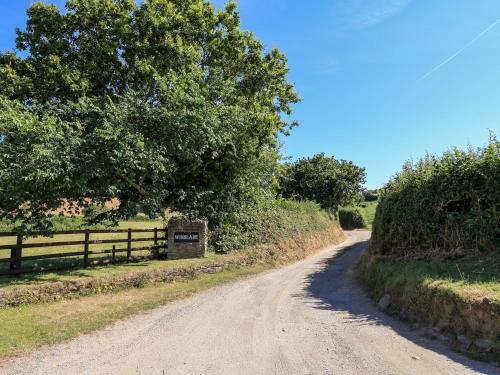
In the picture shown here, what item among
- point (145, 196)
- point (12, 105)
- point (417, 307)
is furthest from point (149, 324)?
point (12, 105)

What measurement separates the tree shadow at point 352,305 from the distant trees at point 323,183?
89.0 ft

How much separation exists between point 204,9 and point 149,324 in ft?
46.8

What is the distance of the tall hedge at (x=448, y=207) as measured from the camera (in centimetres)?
1011

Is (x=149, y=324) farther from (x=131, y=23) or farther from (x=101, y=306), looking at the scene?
(x=131, y=23)

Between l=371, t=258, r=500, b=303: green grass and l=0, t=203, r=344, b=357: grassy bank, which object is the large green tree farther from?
l=371, t=258, r=500, b=303: green grass

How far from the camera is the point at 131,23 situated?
1588 cm

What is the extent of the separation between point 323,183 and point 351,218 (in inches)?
553

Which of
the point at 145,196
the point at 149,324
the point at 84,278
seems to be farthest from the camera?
the point at 145,196

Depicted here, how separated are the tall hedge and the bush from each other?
42.7 meters

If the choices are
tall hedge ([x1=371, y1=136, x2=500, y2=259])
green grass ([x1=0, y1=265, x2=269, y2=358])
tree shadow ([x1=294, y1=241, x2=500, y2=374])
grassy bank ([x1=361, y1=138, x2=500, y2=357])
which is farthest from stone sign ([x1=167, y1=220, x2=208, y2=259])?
tall hedge ([x1=371, y1=136, x2=500, y2=259])

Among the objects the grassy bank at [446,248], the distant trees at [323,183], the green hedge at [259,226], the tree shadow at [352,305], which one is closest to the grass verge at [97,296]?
the green hedge at [259,226]

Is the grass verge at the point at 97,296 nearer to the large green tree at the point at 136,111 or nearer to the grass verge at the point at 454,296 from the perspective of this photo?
the large green tree at the point at 136,111

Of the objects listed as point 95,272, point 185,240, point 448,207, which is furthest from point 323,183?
point 95,272

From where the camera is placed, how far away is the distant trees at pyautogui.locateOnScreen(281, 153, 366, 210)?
1698 inches
